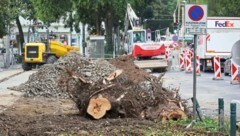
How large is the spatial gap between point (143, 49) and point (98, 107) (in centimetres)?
3011

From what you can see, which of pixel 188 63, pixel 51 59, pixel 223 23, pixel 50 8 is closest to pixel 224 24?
pixel 223 23

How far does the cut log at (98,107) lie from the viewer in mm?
12797

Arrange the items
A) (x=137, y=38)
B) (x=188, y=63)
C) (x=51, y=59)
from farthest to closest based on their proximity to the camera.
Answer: (x=137, y=38) < (x=51, y=59) < (x=188, y=63)

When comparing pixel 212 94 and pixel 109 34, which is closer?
pixel 212 94

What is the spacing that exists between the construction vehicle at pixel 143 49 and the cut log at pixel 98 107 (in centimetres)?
2070

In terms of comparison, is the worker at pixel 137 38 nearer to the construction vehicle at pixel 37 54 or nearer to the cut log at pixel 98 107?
the construction vehicle at pixel 37 54

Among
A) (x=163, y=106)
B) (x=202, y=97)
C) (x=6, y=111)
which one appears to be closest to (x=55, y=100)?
(x=6, y=111)

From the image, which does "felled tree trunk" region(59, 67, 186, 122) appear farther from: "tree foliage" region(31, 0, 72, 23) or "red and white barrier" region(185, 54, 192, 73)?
"tree foliage" region(31, 0, 72, 23)

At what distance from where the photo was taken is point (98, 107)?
12.9 m

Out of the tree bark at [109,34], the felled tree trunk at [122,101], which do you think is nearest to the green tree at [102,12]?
the tree bark at [109,34]

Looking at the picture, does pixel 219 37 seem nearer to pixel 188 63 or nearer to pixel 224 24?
pixel 224 24

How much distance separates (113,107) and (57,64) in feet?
30.4

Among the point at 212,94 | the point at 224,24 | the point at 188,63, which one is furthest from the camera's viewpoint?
the point at 224,24

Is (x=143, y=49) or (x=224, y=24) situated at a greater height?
(x=224, y=24)
